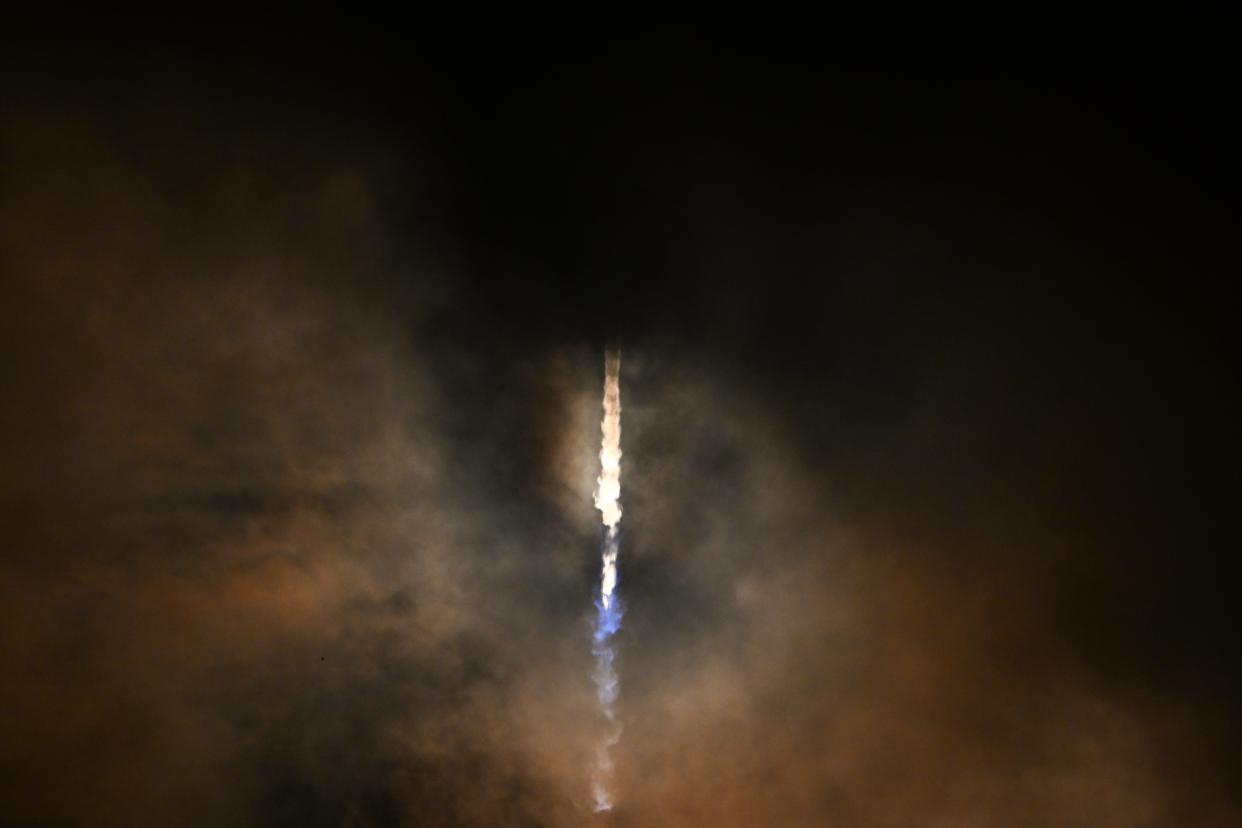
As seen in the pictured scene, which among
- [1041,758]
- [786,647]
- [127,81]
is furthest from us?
[786,647]

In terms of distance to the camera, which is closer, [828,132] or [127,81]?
[127,81]

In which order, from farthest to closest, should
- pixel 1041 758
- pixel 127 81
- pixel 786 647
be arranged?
pixel 786 647 < pixel 1041 758 < pixel 127 81

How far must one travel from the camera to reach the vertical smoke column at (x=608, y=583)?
17.7ft

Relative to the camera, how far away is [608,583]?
544 centimetres

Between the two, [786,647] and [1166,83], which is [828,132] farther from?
[786,647]

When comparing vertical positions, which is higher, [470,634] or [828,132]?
[828,132]

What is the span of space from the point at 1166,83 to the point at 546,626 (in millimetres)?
4881

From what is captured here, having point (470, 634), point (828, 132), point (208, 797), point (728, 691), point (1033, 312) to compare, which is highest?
point (828, 132)

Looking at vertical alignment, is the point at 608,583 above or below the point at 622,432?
below

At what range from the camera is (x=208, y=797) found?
16.1 feet

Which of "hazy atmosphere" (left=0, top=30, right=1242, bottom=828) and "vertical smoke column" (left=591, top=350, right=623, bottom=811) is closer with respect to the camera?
"hazy atmosphere" (left=0, top=30, right=1242, bottom=828)

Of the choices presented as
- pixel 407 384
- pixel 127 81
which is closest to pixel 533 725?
pixel 407 384

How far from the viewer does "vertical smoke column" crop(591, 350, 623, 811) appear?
5.39 m

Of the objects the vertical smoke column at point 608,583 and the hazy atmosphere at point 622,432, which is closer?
the hazy atmosphere at point 622,432
